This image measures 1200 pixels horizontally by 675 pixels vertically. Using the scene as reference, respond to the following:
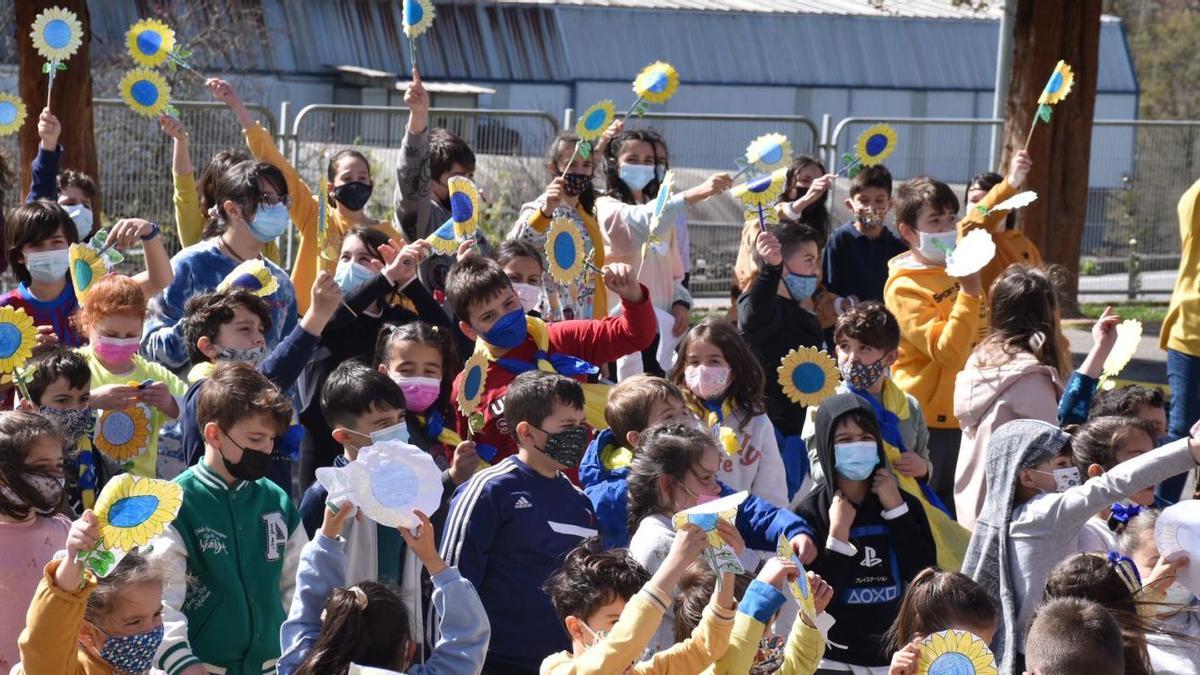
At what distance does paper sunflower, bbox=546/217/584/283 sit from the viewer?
7238 mm

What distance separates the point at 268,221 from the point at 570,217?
5.04 feet

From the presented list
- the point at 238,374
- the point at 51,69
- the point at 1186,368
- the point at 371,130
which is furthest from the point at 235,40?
the point at 238,374

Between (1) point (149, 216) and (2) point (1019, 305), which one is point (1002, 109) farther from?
(2) point (1019, 305)

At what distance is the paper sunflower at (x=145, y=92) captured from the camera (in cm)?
816

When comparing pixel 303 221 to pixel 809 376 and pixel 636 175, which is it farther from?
pixel 809 376

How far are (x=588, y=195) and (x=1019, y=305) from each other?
2558mm

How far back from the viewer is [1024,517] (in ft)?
18.4

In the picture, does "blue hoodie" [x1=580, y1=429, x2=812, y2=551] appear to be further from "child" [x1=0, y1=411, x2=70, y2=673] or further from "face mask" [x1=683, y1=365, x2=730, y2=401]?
"child" [x1=0, y1=411, x2=70, y2=673]

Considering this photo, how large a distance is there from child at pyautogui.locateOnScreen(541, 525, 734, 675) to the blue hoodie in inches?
31.1

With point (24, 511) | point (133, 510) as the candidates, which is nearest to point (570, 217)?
point (24, 511)

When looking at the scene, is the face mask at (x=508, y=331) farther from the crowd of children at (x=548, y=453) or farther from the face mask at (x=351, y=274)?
the face mask at (x=351, y=274)

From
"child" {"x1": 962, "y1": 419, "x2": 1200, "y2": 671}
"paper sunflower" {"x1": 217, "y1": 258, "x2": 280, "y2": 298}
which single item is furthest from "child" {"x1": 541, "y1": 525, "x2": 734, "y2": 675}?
"paper sunflower" {"x1": 217, "y1": 258, "x2": 280, "y2": 298}

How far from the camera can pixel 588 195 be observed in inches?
341

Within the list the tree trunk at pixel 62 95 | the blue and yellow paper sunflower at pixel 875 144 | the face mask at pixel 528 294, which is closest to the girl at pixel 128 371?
the face mask at pixel 528 294
